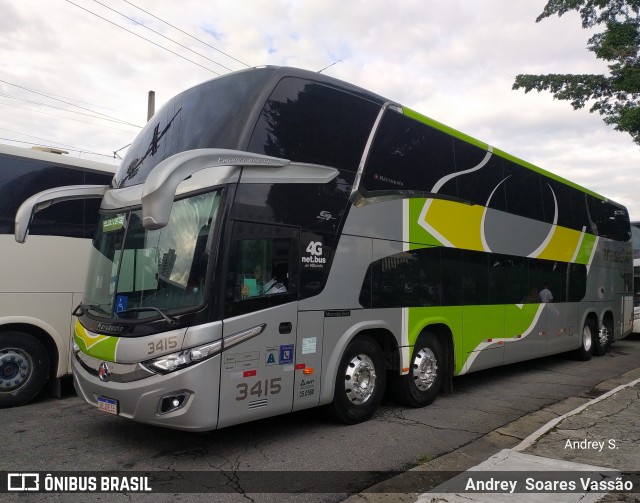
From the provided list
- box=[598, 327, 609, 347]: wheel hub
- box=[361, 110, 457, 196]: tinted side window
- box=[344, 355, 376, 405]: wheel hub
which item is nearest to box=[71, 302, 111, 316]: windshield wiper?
box=[344, 355, 376, 405]: wheel hub

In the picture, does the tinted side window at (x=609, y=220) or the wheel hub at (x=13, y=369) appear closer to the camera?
the wheel hub at (x=13, y=369)

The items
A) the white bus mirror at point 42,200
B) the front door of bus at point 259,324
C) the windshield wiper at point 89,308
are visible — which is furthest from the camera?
the white bus mirror at point 42,200

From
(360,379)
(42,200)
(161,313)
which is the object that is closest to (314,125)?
(161,313)

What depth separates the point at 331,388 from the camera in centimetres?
613

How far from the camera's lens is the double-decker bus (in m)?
5.02

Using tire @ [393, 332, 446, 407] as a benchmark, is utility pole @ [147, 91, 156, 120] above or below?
above

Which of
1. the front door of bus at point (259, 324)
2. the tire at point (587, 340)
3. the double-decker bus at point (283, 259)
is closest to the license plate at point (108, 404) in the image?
the double-decker bus at point (283, 259)

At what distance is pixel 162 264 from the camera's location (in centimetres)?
523

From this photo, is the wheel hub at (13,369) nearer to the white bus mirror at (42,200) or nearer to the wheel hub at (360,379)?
the white bus mirror at (42,200)

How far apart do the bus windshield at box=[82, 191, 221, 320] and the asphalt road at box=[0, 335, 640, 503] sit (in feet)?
4.63

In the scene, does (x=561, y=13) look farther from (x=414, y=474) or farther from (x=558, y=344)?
(x=414, y=474)

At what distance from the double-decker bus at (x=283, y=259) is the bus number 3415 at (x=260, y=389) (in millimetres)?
20

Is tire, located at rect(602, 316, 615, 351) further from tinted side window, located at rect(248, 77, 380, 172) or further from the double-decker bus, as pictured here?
tinted side window, located at rect(248, 77, 380, 172)

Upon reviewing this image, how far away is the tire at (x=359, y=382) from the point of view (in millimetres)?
6387
